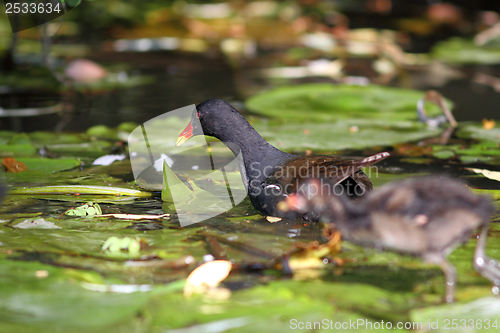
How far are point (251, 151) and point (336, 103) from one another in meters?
2.09

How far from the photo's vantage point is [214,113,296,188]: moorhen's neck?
8.56 ft

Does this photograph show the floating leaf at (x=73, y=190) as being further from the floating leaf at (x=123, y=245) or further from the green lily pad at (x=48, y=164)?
the floating leaf at (x=123, y=245)

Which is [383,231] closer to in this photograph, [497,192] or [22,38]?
[497,192]

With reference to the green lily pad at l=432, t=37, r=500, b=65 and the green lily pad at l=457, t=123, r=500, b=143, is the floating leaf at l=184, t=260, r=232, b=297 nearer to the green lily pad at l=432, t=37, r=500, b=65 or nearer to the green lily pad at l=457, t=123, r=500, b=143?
the green lily pad at l=457, t=123, r=500, b=143

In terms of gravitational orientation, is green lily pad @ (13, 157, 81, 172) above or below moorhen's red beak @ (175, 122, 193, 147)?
below

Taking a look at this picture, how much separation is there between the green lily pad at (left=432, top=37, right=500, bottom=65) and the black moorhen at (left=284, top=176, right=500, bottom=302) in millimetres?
4993

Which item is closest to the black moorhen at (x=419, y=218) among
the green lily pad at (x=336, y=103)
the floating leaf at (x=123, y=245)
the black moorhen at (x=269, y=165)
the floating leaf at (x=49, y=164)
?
the black moorhen at (x=269, y=165)

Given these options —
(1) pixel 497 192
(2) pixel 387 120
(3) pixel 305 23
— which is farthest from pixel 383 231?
(3) pixel 305 23

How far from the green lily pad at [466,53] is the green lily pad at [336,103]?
182 centimetres

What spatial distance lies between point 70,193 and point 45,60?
111 inches

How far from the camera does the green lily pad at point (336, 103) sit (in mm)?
4328

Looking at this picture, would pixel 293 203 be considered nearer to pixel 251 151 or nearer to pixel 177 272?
pixel 251 151

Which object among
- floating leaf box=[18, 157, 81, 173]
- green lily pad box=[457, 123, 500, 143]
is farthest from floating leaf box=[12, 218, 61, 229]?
green lily pad box=[457, 123, 500, 143]

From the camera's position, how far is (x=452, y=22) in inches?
353
